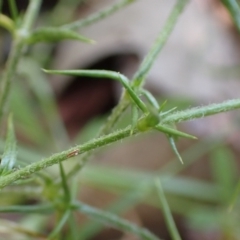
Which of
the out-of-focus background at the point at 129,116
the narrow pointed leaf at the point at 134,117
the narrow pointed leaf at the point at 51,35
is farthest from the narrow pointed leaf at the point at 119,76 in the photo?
the out-of-focus background at the point at 129,116

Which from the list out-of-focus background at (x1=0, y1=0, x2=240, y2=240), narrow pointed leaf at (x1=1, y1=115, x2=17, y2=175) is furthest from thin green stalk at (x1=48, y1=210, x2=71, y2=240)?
out-of-focus background at (x1=0, y1=0, x2=240, y2=240)

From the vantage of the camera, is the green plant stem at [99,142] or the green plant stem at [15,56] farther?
the green plant stem at [15,56]

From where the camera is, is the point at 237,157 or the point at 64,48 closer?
the point at 237,157

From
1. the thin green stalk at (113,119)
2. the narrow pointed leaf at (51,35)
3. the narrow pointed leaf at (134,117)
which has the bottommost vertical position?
the narrow pointed leaf at (134,117)

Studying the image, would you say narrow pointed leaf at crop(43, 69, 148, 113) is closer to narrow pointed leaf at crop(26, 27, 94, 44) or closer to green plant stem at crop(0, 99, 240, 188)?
green plant stem at crop(0, 99, 240, 188)

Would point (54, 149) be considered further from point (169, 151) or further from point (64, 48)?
point (64, 48)

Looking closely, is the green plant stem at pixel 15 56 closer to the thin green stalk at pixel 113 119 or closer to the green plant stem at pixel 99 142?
the thin green stalk at pixel 113 119

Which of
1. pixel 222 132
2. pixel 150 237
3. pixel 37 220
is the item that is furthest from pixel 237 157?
pixel 150 237

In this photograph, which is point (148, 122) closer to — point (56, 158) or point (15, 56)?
point (56, 158)
